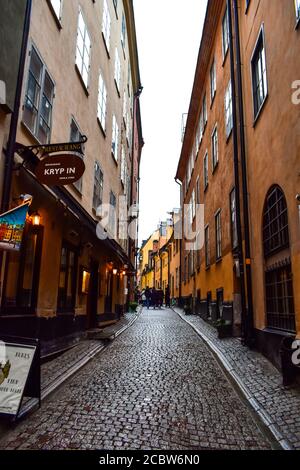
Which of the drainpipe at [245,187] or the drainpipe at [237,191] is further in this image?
the drainpipe at [237,191]

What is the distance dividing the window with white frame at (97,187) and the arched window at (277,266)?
667 cm

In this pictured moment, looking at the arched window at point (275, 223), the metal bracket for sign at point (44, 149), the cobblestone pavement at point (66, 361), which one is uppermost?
the metal bracket for sign at point (44, 149)

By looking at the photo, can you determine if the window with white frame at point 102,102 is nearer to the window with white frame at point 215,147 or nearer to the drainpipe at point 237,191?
the window with white frame at point 215,147

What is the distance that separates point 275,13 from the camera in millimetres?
7949

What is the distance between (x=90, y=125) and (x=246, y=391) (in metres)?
9.53

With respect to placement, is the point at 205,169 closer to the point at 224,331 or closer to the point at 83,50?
the point at 83,50

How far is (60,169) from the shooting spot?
6.66 metres

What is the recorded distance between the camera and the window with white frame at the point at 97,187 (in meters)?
13.4

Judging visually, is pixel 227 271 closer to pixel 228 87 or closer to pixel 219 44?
pixel 228 87

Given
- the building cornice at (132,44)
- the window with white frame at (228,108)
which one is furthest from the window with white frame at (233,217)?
the building cornice at (132,44)

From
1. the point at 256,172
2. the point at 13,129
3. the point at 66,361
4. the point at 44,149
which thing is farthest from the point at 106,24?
the point at 66,361

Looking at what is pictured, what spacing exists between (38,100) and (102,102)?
→ 6865 mm
